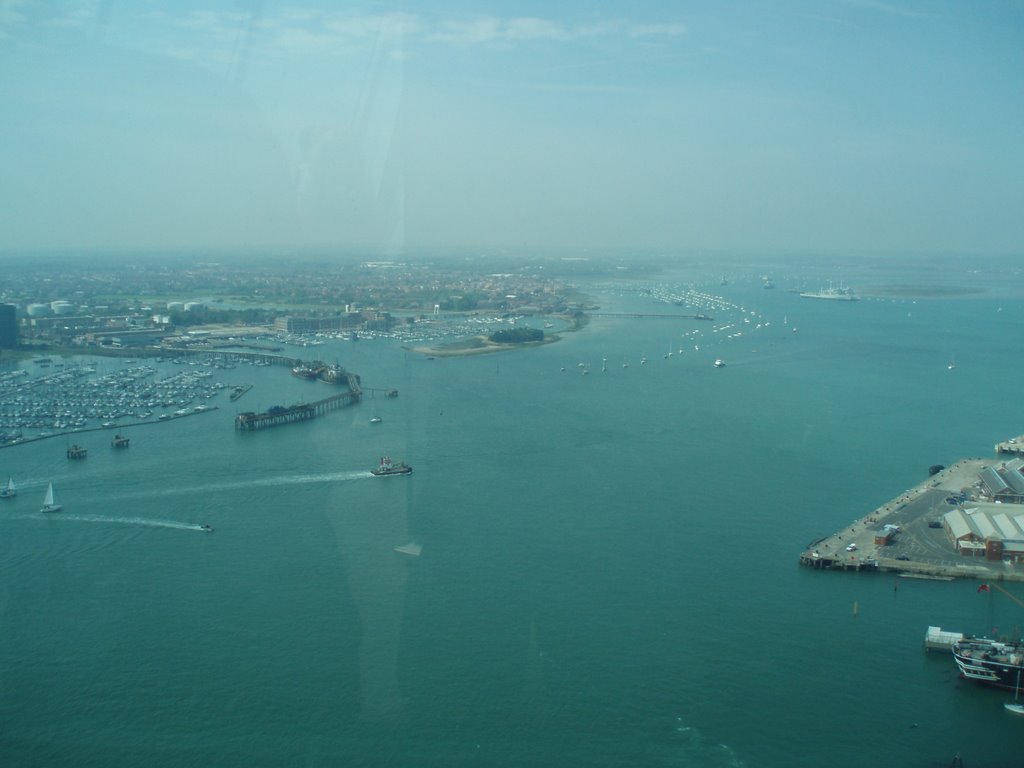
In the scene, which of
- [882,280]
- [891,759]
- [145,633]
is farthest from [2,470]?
[882,280]

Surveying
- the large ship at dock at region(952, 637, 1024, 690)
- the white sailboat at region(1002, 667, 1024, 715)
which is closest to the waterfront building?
the large ship at dock at region(952, 637, 1024, 690)

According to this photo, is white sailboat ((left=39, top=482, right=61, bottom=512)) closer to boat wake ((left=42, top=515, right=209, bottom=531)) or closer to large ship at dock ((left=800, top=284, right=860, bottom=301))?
boat wake ((left=42, top=515, right=209, bottom=531))

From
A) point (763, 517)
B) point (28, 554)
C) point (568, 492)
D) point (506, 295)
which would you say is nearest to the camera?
point (28, 554)

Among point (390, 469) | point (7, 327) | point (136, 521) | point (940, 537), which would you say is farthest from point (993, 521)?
point (7, 327)

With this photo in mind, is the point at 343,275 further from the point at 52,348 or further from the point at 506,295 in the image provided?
the point at 52,348

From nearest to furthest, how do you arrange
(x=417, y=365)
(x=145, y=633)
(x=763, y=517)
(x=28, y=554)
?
(x=145, y=633)
(x=28, y=554)
(x=763, y=517)
(x=417, y=365)

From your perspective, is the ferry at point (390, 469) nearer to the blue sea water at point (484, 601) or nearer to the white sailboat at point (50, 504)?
the blue sea water at point (484, 601)
